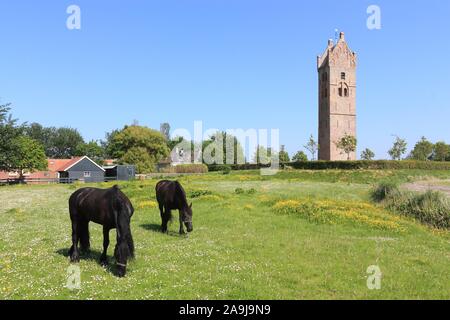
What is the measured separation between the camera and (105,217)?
10.6m

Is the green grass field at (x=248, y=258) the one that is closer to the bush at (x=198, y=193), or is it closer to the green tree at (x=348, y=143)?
the bush at (x=198, y=193)

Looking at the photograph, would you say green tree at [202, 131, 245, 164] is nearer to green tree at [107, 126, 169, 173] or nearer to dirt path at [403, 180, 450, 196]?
green tree at [107, 126, 169, 173]

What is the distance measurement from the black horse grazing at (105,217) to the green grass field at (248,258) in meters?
0.45

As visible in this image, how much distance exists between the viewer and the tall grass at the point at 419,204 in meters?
20.1

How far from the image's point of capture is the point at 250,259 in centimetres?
1167

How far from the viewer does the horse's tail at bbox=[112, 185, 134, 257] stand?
9977 mm

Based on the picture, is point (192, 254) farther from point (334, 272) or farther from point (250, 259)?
point (334, 272)

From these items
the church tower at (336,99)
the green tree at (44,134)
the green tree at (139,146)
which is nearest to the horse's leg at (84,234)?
the green tree at (139,146)

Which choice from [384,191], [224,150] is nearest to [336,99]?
[224,150]

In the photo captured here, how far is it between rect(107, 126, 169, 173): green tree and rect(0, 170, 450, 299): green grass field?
72566 mm
